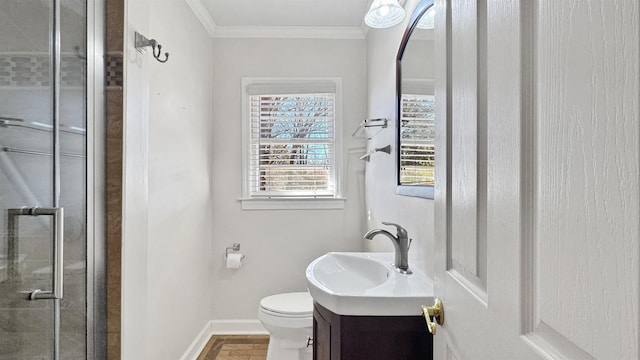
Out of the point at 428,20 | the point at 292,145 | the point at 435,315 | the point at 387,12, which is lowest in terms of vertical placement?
the point at 435,315

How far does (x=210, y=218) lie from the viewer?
2646 mm

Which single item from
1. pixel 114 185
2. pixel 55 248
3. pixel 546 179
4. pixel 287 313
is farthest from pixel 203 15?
pixel 546 179

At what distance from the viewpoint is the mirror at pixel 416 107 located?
1.31 m

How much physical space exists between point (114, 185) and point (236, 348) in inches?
68.0

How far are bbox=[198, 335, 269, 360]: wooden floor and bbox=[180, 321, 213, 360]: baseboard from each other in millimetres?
31

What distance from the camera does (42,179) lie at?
1.00 metres

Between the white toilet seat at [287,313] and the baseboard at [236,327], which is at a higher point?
the white toilet seat at [287,313]

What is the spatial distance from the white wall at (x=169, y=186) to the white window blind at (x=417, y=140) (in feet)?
3.75

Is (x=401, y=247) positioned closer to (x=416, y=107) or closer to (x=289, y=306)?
(x=416, y=107)

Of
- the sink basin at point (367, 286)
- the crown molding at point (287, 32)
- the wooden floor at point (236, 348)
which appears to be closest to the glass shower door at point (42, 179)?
the sink basin at point (367, 286)

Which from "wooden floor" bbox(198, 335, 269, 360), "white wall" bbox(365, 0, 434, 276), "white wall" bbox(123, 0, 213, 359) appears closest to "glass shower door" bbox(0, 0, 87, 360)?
"white wall" bbox(123, 0, 213, 359)

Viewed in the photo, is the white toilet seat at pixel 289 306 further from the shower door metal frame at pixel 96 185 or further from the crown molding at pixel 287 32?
the crown molding at pixel 287 32

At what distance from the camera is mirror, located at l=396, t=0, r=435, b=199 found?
131cm

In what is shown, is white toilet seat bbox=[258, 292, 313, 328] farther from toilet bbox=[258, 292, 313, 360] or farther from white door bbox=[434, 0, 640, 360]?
white door bbox=[434, 0, 640, 360]
